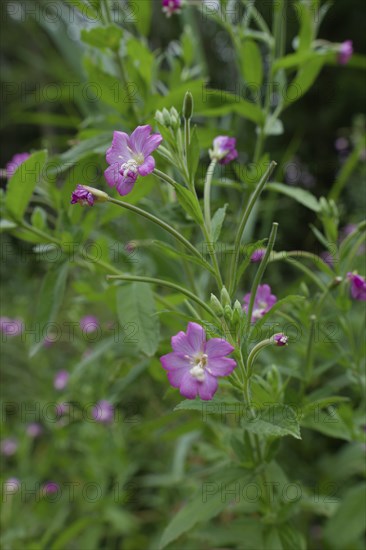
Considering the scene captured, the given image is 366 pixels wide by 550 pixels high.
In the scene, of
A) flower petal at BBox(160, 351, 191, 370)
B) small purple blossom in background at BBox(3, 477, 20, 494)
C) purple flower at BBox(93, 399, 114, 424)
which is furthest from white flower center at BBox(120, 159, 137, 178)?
small purple blossom in background at BBox(3, 477, 20, 494)

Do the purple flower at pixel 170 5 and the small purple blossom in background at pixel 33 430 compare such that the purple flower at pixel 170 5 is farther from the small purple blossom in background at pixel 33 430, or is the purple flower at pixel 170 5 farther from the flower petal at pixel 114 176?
the small purple blossom in background at pixel 33 430

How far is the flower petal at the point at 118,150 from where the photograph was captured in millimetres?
642

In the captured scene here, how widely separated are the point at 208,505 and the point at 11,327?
118 centimetres

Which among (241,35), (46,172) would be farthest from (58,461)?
(241,35)

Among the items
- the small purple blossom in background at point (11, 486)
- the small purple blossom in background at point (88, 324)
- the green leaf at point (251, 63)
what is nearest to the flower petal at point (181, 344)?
the green leaf at point (251, 63)

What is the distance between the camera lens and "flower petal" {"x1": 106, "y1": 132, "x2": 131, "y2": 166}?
642 millimetres

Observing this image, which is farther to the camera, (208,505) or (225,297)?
(208,505)

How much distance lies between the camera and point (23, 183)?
835 millimetres

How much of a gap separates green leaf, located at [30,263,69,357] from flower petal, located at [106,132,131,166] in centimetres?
30

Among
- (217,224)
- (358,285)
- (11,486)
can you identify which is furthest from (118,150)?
(11,486)

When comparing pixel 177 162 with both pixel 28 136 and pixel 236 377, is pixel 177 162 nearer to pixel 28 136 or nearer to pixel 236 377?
pixel 236 377

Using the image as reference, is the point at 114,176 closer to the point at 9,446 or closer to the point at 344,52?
the point at 344,52

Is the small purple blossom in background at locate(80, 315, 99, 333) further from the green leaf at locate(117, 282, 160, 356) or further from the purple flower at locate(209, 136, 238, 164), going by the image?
the purple flower at locate(209, 136, 238, 164)

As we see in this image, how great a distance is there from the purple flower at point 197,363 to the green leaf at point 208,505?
0.76 feet
